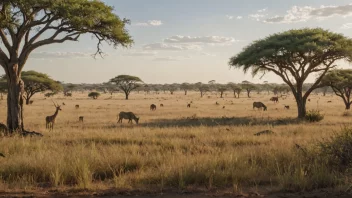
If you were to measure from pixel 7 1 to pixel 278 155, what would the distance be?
40.0 ft

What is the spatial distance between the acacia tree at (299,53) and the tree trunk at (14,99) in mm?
17098

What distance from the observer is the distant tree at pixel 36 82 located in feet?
166

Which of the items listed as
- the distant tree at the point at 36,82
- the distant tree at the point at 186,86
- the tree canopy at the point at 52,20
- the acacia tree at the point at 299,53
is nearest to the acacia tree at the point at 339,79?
the acacia tree at the point at 299,53

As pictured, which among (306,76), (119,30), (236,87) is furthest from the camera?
(236,87)

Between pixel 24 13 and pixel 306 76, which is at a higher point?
pixel 24 13

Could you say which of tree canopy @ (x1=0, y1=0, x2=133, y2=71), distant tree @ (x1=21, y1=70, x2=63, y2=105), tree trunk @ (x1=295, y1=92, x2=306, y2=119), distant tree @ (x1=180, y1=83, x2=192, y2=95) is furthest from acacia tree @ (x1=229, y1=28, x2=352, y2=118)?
distant tree @ (x1=180, y1=83, x2=192, y2=95)

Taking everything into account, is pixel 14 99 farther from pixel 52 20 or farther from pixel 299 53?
pixel 299 53

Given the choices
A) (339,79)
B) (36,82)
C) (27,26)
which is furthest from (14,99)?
(36,82)

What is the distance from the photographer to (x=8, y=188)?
6.17 m

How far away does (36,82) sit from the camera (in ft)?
169

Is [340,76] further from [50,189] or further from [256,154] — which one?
[50,189]

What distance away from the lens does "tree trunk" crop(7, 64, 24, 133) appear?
14.8 meters

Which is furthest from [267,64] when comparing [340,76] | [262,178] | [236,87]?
[236,87]

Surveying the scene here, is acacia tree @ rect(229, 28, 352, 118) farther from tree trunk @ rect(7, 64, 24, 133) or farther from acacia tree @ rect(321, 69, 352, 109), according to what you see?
tree trunk @ rect(7, 64, 24, 133)
